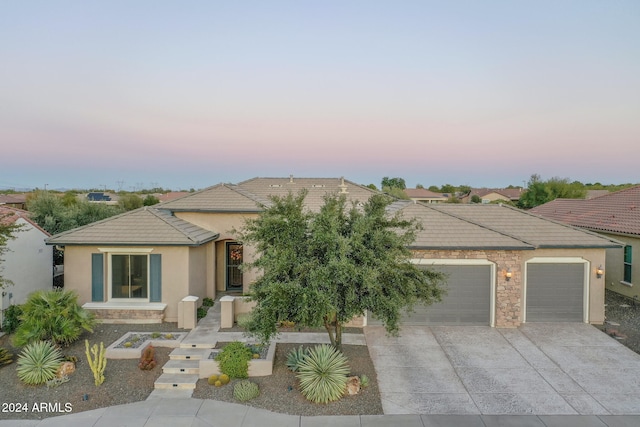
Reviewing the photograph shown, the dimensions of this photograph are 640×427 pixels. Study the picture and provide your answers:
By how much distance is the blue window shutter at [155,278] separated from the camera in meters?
11.9

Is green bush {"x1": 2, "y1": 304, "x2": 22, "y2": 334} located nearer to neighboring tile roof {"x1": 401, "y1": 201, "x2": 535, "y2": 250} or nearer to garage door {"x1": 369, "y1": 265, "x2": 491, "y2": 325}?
garage door {"x1": 369, "y1": 265, "x2": 491, "y2": 325}

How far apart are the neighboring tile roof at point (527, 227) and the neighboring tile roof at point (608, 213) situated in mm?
4532

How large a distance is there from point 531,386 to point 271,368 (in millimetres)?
5971

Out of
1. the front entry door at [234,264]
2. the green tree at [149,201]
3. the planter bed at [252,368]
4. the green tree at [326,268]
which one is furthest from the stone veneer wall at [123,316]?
the green tree at [149,201]

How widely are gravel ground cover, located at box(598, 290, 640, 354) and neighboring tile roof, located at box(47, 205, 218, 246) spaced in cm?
1390

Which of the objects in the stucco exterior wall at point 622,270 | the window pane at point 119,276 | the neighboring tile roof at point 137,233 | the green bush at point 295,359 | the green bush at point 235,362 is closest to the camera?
the green bush at point 235,362

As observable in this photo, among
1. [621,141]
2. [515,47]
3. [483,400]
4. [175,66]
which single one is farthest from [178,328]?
[621,141]

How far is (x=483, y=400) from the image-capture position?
7.34 meters

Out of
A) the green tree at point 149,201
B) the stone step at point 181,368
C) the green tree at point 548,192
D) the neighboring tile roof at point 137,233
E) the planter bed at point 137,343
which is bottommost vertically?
the stone step at point 181,368

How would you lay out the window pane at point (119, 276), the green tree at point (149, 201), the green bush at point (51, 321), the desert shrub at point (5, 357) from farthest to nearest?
1. the green tree at point (149, 201)
2. the window pane at point (119, 276)
3. the green bush at point (51, 321)
4. the desert shrub at point (5, 357)

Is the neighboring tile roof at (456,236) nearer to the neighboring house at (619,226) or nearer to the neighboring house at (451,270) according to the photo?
the neighboring house at (451,270)

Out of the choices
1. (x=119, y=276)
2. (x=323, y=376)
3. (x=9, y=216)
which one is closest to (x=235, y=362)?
(x=323, y=376)

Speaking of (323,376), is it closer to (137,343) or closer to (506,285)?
(137,343)

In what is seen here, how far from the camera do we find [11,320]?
1091cm
